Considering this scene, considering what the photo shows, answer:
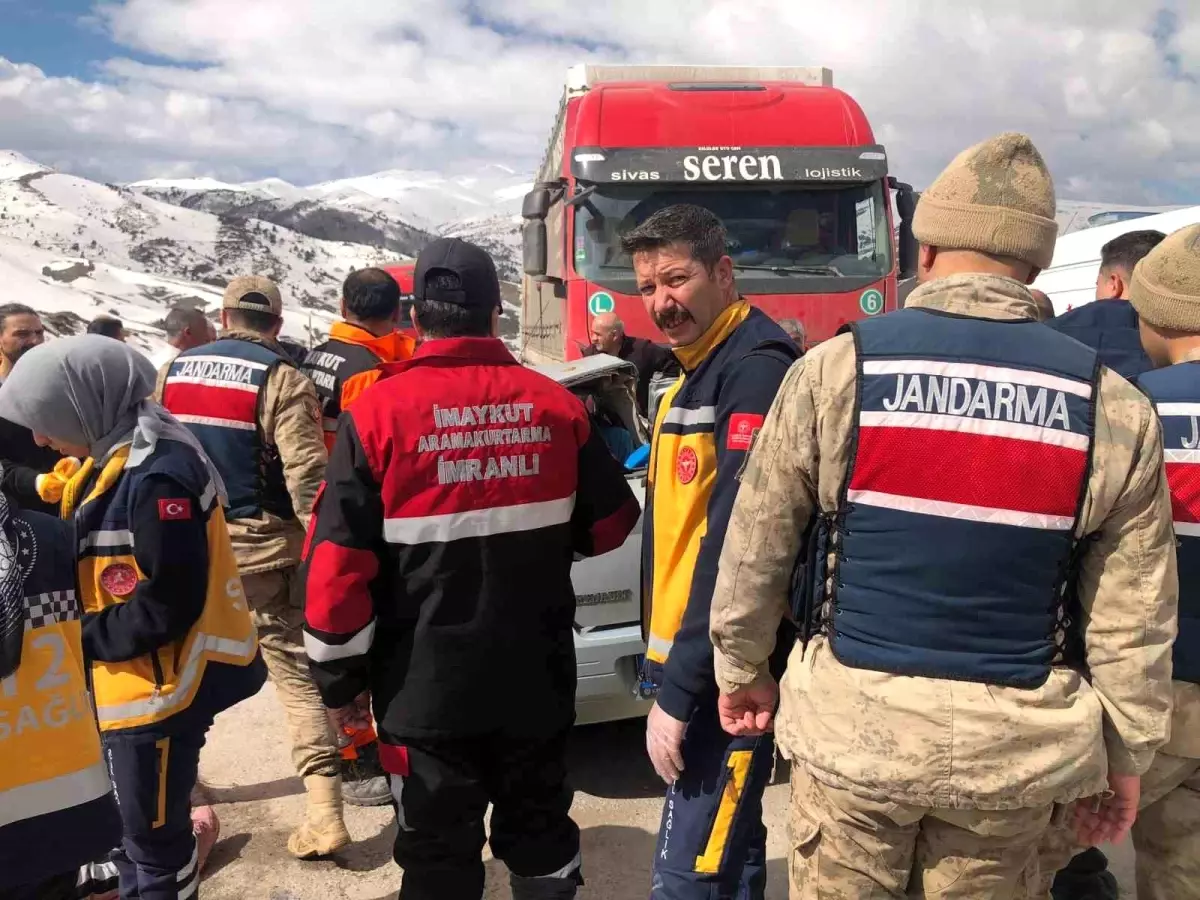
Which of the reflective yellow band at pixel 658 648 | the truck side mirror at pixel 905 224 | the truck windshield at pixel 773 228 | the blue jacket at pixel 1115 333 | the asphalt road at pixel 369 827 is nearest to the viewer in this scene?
the reflective yellow band at pixel 658 648

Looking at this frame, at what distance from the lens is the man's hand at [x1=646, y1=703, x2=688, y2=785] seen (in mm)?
1938

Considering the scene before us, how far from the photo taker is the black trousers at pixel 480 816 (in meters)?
2.15

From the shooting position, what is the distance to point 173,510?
88.0 inches


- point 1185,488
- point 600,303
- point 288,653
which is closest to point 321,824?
point 288,653

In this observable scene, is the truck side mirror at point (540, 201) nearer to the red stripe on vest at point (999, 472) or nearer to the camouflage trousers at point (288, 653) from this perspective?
the camouflage trousers at point (288, 653)

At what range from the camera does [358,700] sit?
2297 mm

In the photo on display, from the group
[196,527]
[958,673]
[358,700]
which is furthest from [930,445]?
[196,527]

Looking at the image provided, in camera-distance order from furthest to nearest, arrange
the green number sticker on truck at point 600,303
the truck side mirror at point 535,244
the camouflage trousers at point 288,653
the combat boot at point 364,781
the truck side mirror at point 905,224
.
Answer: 1. the truck side mirror at point 535,244
2. the truck side mirror at point 905,224
3. the green number sticker on truck at point 600,303
4. the combat boot at point 364,781
5. the camouflage trousers at point 288,653

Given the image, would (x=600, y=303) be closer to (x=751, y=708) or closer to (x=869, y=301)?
(x=869, y=301)

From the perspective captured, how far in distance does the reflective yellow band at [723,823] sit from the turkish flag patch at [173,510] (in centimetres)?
152

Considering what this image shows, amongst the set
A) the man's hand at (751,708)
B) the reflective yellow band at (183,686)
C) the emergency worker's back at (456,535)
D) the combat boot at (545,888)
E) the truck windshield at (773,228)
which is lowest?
the combat boot at (545,888)

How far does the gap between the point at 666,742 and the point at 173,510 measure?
138cm

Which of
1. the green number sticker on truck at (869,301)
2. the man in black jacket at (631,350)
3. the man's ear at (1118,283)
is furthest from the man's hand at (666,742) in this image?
the green number sticker on truck at (869,301)

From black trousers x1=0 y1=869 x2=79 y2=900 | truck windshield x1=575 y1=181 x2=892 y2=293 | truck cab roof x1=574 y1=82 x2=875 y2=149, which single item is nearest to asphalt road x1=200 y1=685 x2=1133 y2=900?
black trousers x1=0 y1=869 x2=79 y2=900
